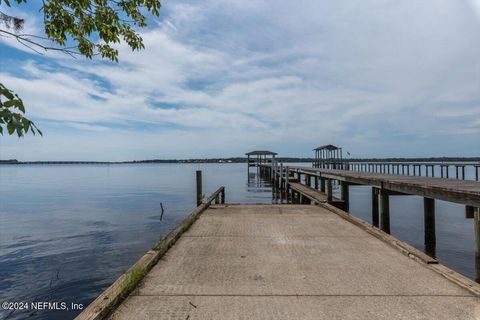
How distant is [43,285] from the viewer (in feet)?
29.5

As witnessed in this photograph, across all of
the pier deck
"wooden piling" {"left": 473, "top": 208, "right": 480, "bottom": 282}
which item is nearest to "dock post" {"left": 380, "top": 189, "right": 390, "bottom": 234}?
"wooden piling" {"left": 473, "top": 208, "right": 480, "bottom": 282}

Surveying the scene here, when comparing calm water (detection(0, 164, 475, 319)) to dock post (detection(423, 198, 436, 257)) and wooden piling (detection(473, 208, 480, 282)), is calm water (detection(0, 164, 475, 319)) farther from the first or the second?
wooden piling (detection(473, 208, 480, 282))

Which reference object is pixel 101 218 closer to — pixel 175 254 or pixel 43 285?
pixel 43 285

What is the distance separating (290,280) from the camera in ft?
16.4

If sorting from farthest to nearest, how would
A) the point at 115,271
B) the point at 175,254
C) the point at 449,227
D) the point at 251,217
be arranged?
the point at 449,227, the point at 251,217, the point at 115,271, the point at 175,254

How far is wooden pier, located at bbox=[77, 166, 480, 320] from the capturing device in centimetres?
397

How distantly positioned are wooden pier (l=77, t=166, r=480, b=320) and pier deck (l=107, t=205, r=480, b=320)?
1 cm

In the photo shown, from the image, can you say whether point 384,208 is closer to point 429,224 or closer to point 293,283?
point 429,224

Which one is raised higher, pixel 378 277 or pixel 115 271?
pixel 378 277

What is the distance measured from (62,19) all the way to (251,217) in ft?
26.4

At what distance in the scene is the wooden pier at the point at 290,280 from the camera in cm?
397

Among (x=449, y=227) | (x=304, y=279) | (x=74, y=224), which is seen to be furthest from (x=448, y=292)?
(x=74, y=224)

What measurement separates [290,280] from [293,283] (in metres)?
0.13

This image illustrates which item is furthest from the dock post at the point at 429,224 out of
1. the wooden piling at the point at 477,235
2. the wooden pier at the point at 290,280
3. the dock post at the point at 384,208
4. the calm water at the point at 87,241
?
the wooden pier at the point at 290,280
